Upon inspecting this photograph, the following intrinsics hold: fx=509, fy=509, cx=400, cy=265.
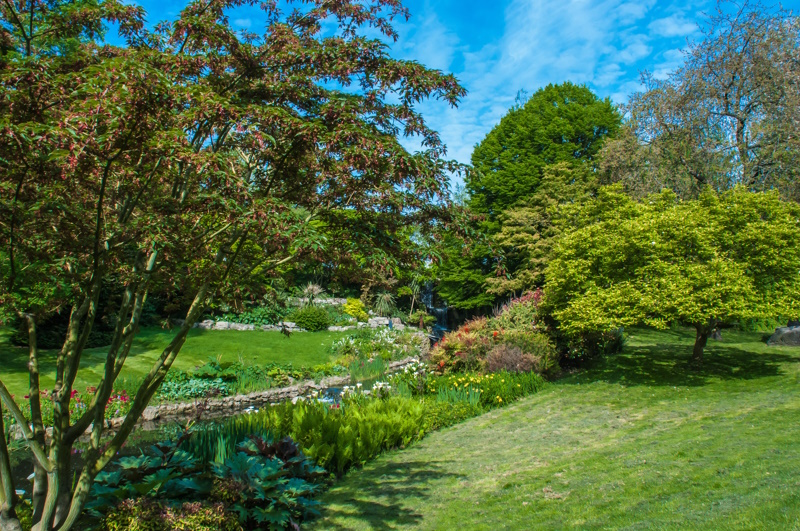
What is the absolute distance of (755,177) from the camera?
17766mm

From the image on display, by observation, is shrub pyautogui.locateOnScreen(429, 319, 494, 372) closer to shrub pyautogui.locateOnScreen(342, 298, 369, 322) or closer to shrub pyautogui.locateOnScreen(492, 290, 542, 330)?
shrub pyautogui.locateOnScreen(492, 290, 542, 330)

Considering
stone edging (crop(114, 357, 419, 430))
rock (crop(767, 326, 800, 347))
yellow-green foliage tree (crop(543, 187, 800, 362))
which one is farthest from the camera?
rock (crop(767, 326, 800, 347))

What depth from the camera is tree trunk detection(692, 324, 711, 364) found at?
13.0 m

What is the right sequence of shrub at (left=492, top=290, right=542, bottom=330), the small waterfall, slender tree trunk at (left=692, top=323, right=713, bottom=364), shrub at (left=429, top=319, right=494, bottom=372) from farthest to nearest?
the small waterfall → shrub at (left=492, top=290, right=542, bottom=330) → shrub at (left=429, top=319, right=494, bottom=372) → slender tree trunk at (left=692, top=323, right=713, bottom=364)

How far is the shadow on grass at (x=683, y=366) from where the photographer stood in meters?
12.2

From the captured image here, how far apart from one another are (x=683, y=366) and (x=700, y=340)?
0.85m

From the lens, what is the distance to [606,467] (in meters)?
6.21

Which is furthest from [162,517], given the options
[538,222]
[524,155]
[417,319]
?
[524,155]

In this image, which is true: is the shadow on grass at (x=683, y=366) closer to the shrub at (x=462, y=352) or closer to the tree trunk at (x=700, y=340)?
the tree trunk at (x=700, y=340)

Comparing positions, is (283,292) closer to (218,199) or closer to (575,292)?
(575,292)

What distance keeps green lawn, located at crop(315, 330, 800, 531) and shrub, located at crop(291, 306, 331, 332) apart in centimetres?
1336

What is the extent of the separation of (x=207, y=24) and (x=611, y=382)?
11837 mm

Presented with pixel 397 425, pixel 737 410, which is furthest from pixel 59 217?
pixel 737 410

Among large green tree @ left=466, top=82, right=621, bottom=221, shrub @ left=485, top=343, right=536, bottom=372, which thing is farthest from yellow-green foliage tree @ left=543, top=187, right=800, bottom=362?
large green tree @ left=466, top=82, right=621, bottom=221
